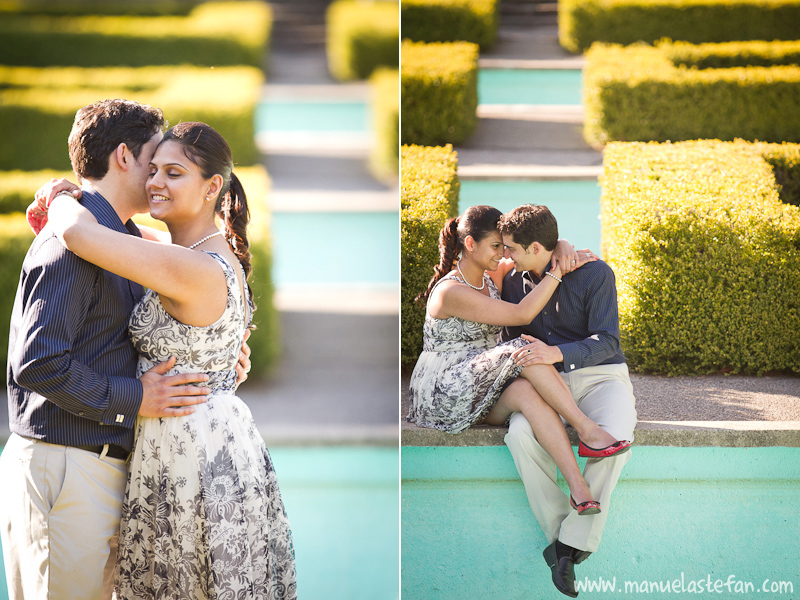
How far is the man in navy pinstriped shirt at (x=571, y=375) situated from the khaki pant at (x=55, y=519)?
54.9 inches

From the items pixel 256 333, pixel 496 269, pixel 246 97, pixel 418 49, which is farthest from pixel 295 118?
pixel 496 269

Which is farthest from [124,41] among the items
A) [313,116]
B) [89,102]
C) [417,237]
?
[417,237]

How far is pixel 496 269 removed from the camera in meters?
2.67

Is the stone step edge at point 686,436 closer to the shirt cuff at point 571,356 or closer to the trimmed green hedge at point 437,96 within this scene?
the shirt cuff at point 571,356

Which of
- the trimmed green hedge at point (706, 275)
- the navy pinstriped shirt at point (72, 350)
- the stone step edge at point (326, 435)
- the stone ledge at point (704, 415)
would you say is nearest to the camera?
the navy pinstriped shirt at point (72, 350)

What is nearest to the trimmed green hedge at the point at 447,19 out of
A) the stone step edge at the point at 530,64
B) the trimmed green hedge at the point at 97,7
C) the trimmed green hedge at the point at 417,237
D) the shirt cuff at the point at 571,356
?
the stone step edge at the point at 530,64

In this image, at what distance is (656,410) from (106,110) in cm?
240

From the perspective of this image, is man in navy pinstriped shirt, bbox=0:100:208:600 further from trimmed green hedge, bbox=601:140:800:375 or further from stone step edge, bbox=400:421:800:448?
trimmed green hedge, bbox=601:140:800:375

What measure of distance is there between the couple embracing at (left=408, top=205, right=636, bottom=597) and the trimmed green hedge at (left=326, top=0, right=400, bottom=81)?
9437 mm

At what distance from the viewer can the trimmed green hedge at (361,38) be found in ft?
38.7

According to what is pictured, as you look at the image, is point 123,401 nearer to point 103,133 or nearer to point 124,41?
point 103,133

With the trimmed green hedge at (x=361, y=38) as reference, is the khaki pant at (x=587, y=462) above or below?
below

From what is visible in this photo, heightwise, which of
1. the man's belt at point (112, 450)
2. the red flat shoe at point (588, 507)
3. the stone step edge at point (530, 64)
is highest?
the stone step edge at point (530, 64)

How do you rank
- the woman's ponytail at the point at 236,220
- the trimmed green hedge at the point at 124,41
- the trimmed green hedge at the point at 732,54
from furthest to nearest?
→ the trimmed green hedge at the point at 124,41
the trimmed green hedge at the point at 732,54
the woman's ponytail at the point at 236,220
